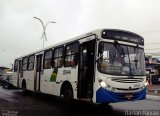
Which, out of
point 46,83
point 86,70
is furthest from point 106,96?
point 46,83

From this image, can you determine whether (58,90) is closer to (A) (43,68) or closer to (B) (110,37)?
(A) (43,68)

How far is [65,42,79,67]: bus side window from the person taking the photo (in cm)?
1427

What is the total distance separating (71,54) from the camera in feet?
48.5

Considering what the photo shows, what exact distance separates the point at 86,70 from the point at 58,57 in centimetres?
343

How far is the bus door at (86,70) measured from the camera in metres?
12.8

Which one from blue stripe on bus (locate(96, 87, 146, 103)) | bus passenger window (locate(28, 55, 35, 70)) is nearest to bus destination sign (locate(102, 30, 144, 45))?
blue stripe on bus (locate(96, 87, 146, 103))

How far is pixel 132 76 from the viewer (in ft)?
41.7

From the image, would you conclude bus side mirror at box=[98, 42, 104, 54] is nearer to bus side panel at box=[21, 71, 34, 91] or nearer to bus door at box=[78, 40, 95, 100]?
bus door at box=[78, 40, 95, 100]

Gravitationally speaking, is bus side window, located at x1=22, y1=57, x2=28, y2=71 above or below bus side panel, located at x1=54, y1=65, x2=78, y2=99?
above

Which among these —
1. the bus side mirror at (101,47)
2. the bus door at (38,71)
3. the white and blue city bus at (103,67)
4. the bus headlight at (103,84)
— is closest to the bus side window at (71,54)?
the white and blue city bus at (103,67)

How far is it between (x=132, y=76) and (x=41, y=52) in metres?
8.08

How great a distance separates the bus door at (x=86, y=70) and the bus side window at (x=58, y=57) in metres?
2.38

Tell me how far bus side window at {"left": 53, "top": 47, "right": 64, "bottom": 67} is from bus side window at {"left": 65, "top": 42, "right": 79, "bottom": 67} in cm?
67

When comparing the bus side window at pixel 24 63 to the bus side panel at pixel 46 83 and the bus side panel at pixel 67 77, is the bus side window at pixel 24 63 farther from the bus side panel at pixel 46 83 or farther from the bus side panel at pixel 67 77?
the bus side panel at pixel 67 77
